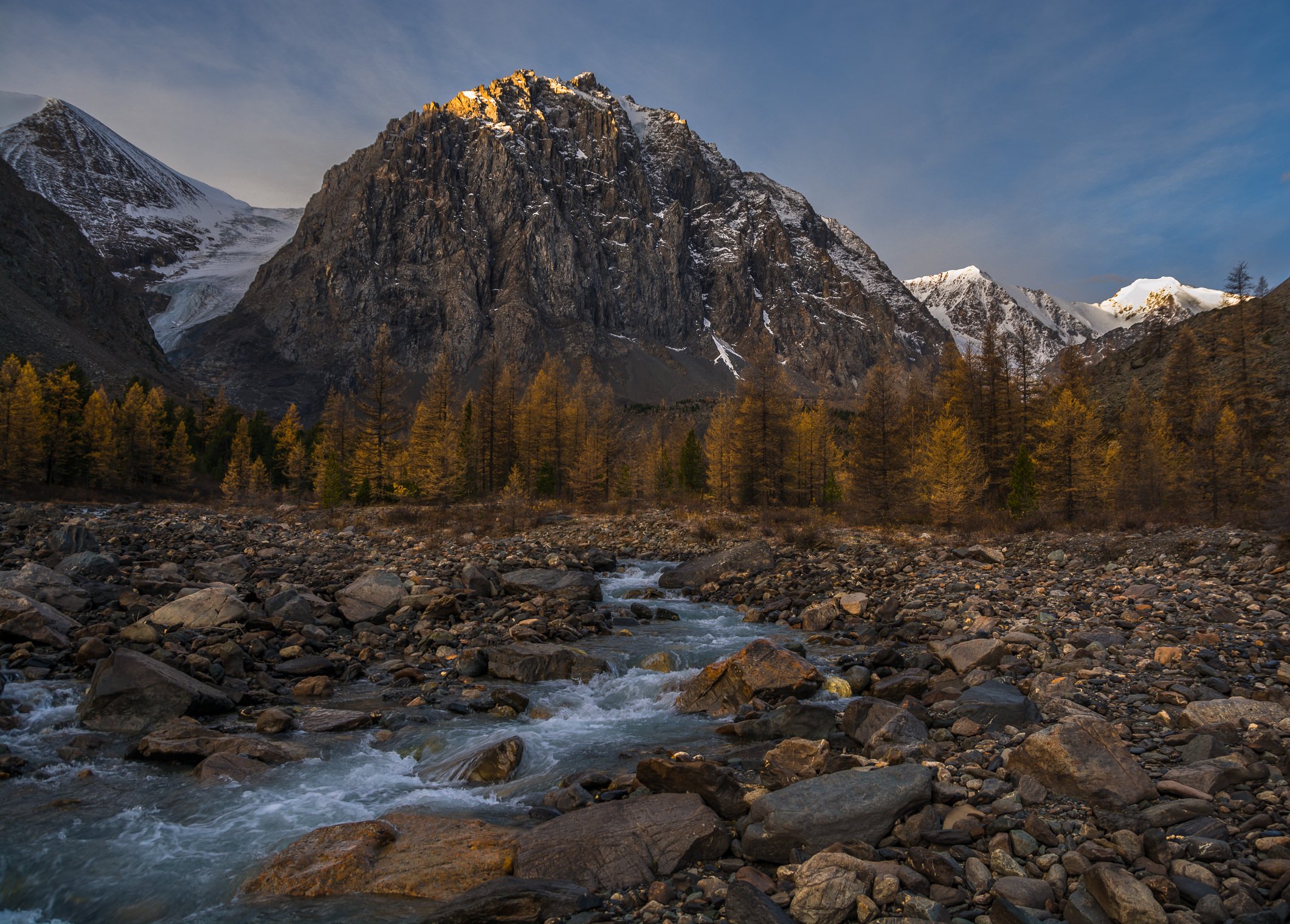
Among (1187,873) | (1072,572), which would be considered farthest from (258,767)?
(1072,572)

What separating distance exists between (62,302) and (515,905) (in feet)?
519

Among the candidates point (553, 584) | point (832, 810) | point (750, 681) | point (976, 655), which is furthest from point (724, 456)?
point (832, 810)

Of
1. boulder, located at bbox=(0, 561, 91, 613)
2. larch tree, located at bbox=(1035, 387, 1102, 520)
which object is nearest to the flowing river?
boulder, located at bbox=(0, 561, 91, 613)

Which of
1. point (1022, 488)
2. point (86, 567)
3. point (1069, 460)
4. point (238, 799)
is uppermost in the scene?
point (1069, 460)

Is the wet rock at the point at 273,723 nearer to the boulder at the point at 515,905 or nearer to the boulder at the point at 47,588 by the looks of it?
the boulder at the point at 515,905

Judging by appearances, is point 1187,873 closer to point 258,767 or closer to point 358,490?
point 258,767

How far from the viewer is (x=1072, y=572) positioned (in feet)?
58.2

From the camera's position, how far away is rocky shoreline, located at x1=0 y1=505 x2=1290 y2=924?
16.8ft

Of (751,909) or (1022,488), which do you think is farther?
(1022,488)

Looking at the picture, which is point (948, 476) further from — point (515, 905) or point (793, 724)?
point (515, 905)

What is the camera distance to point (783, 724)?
355 inches

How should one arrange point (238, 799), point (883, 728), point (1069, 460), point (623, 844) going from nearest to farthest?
point (623, 844), point (238, 799), point (883, 728), point (1069, 460)

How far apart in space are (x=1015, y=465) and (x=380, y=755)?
34870mm

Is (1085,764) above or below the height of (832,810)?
above
